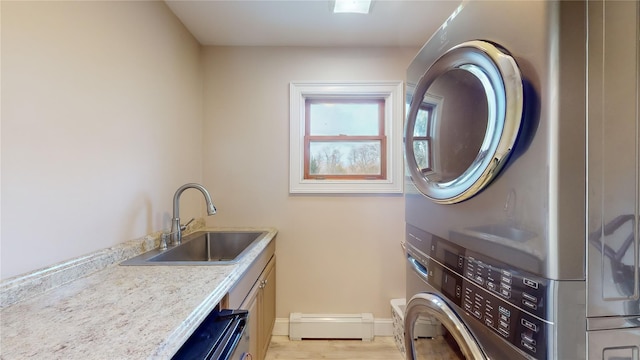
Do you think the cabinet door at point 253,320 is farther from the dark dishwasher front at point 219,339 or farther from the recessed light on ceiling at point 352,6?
the recessed light on ceiling at point 352,6

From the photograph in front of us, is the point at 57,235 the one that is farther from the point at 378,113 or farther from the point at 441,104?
the point at 378,113

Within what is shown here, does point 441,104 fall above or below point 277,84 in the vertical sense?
below

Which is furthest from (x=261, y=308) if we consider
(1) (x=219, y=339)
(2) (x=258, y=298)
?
(1) (x=219, y=339)

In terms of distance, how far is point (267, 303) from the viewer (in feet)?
5.77

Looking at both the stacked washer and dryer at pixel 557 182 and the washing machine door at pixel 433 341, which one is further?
the washing machine door at pixel 433 341

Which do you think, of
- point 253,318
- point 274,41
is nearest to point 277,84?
point 274,41

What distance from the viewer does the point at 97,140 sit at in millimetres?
1133

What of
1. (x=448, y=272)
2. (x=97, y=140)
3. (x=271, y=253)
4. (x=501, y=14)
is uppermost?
(x=501, y=14)

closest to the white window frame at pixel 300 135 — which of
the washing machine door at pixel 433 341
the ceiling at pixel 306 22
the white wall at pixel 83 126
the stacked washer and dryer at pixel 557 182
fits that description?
the ceiling at pixel 306 22

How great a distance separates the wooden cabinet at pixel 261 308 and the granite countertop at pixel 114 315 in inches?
16.4

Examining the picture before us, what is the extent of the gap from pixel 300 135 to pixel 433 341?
1628mm

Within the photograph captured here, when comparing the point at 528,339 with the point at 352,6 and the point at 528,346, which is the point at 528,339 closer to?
the point at 528,346

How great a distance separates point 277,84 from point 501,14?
1.72 m

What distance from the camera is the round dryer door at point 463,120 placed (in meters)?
0.60
